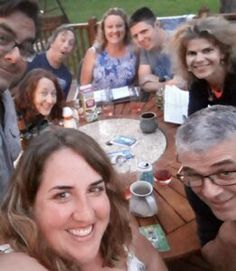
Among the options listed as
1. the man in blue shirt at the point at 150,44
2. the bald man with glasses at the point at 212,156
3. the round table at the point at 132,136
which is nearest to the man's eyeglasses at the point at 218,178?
the bald man with glasses at the point at 212,156

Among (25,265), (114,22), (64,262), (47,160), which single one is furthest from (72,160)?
(114,22)

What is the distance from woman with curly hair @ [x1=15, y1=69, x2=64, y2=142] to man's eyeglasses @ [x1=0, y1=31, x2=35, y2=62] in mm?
1078

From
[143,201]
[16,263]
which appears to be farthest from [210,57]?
[16,263]

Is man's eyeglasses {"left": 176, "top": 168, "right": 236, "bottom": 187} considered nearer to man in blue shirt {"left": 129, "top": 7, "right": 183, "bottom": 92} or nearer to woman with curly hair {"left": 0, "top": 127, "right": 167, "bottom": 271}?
woman with curly hair {"left": 0, "top": 127, "right": 167, "bottom": 271}

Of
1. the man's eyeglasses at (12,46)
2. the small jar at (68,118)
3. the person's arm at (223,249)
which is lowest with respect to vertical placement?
the person's arm at (223,249)

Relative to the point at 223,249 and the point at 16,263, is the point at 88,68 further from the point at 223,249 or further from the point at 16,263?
the point at 16,263

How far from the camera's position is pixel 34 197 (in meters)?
1.36

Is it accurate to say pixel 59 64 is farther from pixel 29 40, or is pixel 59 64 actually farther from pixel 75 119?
pixel 29 40

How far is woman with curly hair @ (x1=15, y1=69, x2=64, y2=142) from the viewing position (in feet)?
9.36

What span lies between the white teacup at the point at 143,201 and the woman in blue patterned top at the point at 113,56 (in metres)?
1.95

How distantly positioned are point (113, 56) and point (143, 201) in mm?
2214

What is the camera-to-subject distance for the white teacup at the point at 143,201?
1.98 metres

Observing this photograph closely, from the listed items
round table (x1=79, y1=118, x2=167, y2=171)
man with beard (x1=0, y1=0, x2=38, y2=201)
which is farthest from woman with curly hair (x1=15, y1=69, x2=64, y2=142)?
man with beard (x1=0, y1=0, x2=38, y2=201)

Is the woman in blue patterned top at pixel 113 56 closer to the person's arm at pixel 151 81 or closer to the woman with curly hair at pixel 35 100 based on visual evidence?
the person's arm at pixel 151 81
